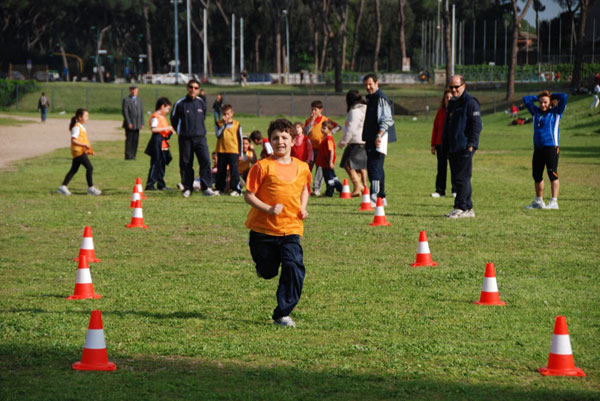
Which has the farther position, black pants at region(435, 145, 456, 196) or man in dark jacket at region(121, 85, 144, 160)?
man in dark jacket at region(121, 85, 144, 160)

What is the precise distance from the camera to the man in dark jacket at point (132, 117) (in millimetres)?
25312

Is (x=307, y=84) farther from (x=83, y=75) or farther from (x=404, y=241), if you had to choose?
(x=404, y=241)

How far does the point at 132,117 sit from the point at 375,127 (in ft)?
41.4

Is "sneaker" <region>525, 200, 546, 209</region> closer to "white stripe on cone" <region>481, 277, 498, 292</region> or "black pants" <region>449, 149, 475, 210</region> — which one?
"black pants" <region>449, 149, 475, 210</region>

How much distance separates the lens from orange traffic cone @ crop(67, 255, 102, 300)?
7977mm

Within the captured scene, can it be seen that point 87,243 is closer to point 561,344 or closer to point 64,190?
point 561,344

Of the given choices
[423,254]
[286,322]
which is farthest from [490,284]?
[423,254]

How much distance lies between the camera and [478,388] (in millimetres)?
5430

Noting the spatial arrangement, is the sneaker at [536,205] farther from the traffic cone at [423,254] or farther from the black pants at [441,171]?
the traffic cone at [423,254]

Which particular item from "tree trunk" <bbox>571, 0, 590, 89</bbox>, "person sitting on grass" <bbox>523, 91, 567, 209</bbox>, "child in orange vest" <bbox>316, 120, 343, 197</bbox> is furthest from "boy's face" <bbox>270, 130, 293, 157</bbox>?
"tree trunk" <bbox>571, 0, 590, 89</bbox>

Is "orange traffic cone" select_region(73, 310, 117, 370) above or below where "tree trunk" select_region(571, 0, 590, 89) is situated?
below

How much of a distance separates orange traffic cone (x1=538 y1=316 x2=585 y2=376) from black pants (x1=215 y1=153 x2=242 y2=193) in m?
11.9

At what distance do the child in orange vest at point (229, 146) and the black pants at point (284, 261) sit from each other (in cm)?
985

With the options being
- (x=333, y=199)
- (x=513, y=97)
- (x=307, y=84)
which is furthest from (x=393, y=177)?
(x=307, y=84)
